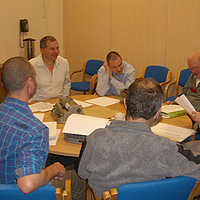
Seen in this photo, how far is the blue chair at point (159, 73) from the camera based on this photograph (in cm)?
417

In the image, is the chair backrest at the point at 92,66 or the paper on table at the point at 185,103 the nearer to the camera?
the paper on table at the point at 185,103

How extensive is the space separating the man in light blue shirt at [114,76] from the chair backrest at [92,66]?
4.83ft

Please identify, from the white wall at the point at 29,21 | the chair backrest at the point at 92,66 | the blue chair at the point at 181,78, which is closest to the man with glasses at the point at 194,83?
the blue chair at the point at 181,78

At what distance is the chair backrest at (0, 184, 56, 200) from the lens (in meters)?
1.06

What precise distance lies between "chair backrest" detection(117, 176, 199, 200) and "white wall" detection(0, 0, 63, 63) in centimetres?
395

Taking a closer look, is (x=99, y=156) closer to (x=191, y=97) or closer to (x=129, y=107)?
(x=129, y=107)

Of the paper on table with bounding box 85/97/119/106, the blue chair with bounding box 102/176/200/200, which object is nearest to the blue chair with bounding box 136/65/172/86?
the paper on table with bounding box 85/97/119/106

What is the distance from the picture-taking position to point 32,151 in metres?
1.23

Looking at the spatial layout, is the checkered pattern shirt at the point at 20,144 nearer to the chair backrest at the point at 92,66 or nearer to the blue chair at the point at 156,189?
the blue chair at the point at 156,189

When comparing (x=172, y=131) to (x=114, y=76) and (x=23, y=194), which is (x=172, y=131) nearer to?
(x=23, y=194)

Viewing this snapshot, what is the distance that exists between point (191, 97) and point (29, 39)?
3.11 m

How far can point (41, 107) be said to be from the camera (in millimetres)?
2594

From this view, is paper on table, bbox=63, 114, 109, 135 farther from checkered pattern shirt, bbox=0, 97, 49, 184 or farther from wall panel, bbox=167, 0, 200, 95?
wall panel, bbox=167, 0, 200, 95

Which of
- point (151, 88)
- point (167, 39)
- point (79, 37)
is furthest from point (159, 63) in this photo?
point (151, 88)
